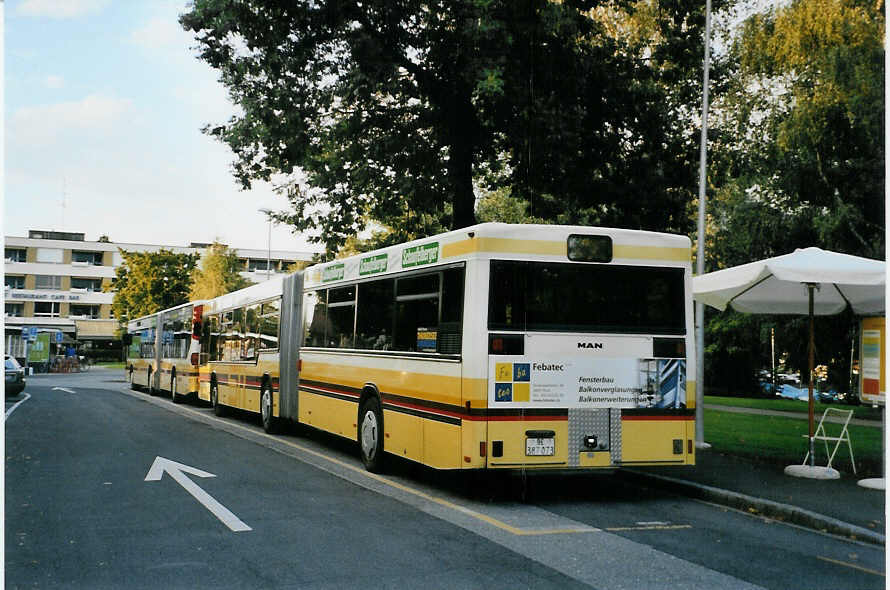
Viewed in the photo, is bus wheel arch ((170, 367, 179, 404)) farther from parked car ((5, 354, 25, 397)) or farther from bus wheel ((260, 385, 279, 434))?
bus wheel ((260, 385, 279, 434))

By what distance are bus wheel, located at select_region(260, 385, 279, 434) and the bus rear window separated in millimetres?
8795

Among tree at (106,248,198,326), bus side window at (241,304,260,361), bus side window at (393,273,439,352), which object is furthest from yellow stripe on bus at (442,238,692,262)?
tree at (106,248,198,326)

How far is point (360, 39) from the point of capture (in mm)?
17906

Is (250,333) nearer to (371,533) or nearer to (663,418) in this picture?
(663,418)

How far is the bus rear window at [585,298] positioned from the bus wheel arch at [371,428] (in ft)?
9.42

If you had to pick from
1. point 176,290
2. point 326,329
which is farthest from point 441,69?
point 176,290

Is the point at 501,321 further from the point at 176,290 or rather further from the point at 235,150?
the point at 176,290

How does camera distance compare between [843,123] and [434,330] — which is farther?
[843,123]

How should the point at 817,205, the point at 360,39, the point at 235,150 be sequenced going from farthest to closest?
the point at 817,205
the point at 235,150
the point at 360,39

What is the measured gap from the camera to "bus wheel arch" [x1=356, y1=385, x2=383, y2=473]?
11727 mm

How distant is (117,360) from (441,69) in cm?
6957

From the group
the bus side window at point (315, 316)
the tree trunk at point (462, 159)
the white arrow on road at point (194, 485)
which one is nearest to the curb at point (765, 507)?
the white arrow on road at point (194, 485)

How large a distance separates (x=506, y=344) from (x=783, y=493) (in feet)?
11.1

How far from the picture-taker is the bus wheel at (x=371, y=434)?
38.4ft
